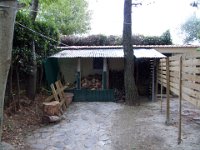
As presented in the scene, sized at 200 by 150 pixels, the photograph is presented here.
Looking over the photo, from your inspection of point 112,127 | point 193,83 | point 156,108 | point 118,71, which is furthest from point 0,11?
point 118,71

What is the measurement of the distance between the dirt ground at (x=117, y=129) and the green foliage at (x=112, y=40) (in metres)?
7.20

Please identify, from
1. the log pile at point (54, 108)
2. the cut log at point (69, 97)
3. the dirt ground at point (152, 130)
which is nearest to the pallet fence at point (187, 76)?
the dirt ground at point (152, 130)

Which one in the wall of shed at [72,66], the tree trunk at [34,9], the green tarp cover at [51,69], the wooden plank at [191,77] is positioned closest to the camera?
the wooden plank at [191,77]

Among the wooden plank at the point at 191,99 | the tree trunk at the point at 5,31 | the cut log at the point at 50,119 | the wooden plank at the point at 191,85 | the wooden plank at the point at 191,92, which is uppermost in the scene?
the tree trunk at the point at 5,31

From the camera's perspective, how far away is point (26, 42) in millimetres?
9812

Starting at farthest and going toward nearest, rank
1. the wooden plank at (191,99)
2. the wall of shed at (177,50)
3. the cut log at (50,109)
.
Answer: the wall of shed at (177,50) → the cut log at (50,109) → the wooden plank at (191,99)

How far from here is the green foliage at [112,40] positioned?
17.6m

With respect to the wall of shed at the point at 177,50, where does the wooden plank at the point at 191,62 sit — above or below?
below

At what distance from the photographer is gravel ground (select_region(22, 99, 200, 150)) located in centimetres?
657

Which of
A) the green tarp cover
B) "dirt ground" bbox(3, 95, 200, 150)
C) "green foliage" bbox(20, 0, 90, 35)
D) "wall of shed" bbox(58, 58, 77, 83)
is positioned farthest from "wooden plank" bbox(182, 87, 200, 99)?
"green foliage" bbox(20, 0, 90, 35)

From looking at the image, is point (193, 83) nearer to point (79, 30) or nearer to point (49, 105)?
point (49, 105)

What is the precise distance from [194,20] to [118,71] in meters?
20.6

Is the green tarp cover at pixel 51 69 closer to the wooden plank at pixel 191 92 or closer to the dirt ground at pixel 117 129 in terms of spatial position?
the dirt ground at pixel 117 129

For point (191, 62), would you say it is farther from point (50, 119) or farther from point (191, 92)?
point (50, 119)
